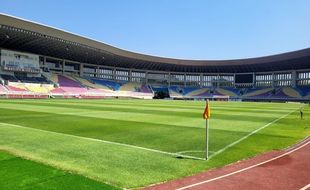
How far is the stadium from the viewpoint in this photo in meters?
10.7

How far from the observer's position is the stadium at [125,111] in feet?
35.1

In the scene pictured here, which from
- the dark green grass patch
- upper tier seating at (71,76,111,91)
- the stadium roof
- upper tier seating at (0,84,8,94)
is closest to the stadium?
the dark green grass patch

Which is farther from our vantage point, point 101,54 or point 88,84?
point 88,84

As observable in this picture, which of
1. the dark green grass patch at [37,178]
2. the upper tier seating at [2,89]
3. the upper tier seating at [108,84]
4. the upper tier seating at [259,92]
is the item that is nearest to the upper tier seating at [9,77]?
the upper tier seating at [2,89]

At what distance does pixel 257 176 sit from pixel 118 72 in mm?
121325

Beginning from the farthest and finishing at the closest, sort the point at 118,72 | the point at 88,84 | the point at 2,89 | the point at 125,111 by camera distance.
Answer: the point at 118,72 < the point at 88,84 < the point at 2,89 < the point at 125,111

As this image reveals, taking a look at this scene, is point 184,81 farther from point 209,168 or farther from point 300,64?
point 209,168

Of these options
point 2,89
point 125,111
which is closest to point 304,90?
point 125,111

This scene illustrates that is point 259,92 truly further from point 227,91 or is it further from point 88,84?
point 88,84

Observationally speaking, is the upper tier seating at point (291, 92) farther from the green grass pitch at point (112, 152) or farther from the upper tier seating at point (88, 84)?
the green grass pitch at point (112, 152)

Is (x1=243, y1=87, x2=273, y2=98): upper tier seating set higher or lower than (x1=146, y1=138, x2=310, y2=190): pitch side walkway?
higher

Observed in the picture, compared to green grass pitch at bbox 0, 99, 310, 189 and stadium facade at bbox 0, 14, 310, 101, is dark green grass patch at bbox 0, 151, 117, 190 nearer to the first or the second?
green grass pitch at bbox 0, 99, 310, 189

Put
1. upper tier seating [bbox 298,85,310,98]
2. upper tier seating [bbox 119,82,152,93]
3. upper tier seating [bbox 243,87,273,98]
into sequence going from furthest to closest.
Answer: upper tier seating [bbox 119,82,152,93] < upper tier seating [bbox 243,87,273,98] < upper tier seating [bbox 298,85,310,98]

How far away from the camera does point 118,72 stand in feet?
Answer: 424
